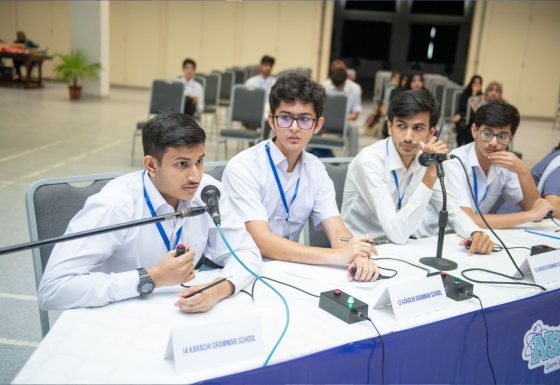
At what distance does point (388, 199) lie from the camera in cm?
231

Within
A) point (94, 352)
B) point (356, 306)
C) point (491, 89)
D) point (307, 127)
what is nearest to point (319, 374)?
point (356, 306)

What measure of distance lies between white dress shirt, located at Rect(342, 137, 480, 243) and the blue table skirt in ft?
1.83

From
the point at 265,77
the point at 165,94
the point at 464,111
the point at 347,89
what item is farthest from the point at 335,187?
the point at 265,77

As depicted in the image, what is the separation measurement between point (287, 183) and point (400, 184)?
1.93 ft

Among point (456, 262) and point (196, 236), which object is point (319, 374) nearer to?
point (196, 236)

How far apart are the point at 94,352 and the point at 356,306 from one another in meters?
0.70

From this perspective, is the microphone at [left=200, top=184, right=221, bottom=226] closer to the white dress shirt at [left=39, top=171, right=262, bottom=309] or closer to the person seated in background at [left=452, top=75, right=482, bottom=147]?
the white dress shirt at [left=39, top=171, right=262, bottom=309]

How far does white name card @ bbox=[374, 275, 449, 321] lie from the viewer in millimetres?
1486

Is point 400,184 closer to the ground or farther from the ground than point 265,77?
closer to the ground

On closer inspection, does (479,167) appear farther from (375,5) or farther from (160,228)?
(375,5)

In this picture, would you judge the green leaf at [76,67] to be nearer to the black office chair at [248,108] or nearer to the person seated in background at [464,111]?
the black office chair at [248,108]

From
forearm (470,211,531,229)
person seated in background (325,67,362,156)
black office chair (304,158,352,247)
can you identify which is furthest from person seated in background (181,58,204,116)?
forearm (470,211,531,229)

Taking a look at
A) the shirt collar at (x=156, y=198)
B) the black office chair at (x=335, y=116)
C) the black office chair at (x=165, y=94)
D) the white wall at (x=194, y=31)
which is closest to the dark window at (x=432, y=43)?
the white wall at (x=194, y=31)

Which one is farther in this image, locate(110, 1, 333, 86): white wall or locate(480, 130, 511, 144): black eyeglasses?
locate(110, 1, 333, 86): white wall
